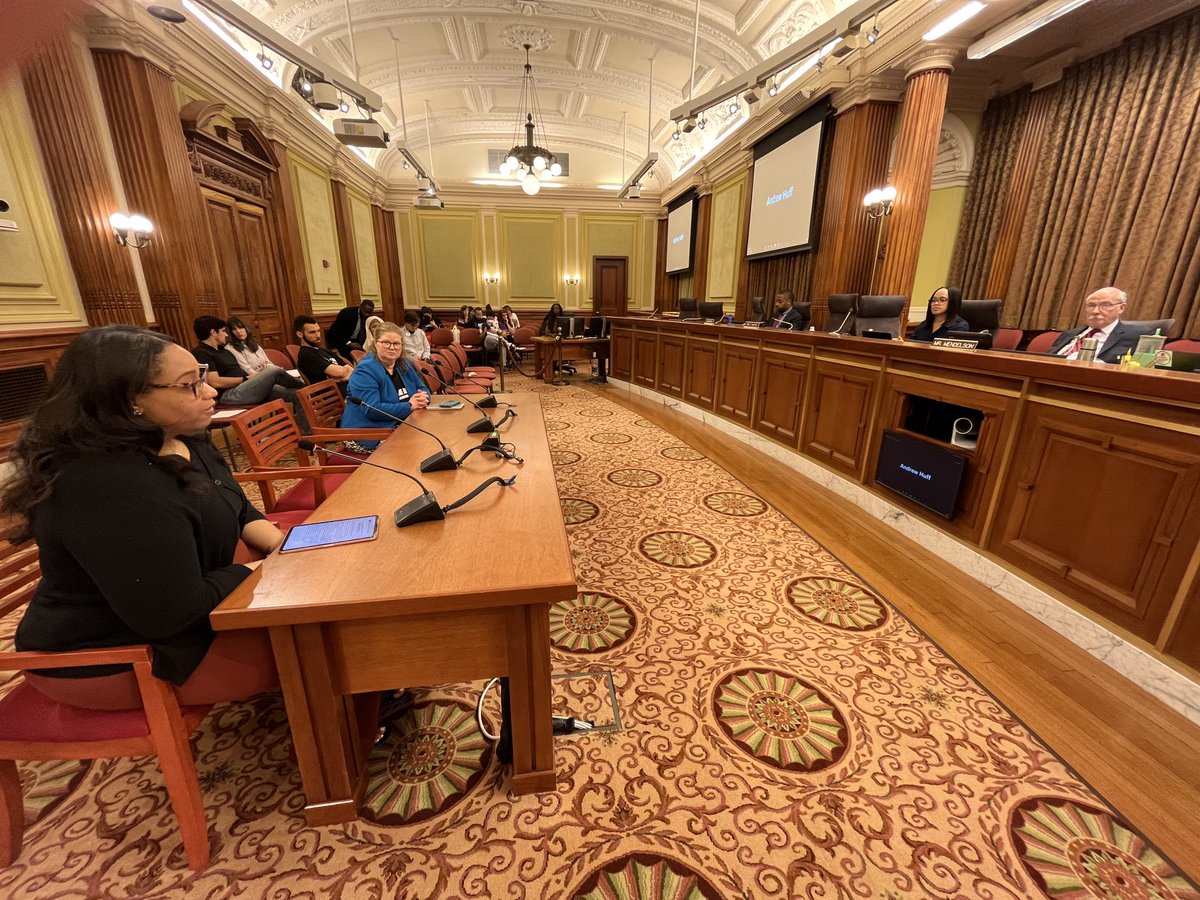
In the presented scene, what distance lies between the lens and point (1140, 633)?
198cm

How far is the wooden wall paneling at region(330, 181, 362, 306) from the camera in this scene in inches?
341

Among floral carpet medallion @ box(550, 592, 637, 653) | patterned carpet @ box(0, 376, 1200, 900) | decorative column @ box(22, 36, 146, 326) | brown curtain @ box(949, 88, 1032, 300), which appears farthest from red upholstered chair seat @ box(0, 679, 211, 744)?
brown curtain @ box(949, 88, 1032, 300)

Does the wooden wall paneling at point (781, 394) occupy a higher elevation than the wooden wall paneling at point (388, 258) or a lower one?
lower

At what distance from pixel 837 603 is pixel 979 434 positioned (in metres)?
1.14

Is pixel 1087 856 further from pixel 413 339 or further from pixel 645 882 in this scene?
pixel 413 339

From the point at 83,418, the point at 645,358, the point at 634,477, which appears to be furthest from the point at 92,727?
the point at 645,358

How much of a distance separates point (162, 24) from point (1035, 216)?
8.86 meters

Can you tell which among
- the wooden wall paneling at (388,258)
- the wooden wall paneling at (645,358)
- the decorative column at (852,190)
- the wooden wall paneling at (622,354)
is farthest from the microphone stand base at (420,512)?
the wooden wall paneling at (388,258)

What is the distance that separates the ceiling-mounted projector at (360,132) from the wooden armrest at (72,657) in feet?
17.4

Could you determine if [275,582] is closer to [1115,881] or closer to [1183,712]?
[1115,881]

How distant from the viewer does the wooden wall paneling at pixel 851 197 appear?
566cm

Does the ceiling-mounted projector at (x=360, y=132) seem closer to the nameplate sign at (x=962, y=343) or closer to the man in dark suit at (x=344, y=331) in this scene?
the man in dark suit at (x=344, y=331)

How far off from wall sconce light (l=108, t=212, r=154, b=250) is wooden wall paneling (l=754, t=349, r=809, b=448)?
5500 millimetres

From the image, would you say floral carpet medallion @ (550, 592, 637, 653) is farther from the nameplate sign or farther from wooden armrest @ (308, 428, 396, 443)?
the nameplate sign
